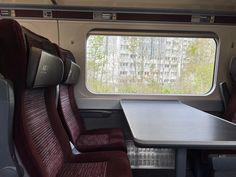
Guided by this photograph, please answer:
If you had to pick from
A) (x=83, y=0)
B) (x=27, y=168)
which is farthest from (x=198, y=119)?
(x=83, y=0)

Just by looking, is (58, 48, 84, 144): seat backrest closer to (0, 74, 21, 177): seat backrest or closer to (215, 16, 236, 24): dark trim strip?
(0, 74, 21, 177): seat backrest

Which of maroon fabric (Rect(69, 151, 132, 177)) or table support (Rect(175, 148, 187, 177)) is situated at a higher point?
table support (Rect(175, 148, 187, 177))

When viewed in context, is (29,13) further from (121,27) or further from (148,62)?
(148,62)

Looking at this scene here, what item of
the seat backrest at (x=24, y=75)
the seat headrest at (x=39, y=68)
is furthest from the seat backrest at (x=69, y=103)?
the seat backrest at (x=24, y=75)

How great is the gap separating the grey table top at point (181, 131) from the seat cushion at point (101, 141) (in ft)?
1.36

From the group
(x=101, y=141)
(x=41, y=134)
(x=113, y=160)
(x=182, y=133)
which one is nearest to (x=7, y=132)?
(x=41, y=134)

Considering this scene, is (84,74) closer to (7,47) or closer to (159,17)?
(159,17)

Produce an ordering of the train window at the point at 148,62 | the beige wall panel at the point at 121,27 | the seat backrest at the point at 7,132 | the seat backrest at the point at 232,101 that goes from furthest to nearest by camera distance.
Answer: the train window at the point at 148,62
the beige wall panel at the point at 121,27
the seat backrest at the point at 232,101
the seat backrest at the point at 7,132

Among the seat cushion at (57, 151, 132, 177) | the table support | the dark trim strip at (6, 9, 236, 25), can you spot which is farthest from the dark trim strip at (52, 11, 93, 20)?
the table support

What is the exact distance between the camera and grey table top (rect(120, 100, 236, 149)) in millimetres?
1182

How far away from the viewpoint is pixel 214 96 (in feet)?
9.91

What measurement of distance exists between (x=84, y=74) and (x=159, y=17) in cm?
104

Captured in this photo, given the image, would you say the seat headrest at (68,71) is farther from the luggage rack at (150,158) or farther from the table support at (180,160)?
Result: the luggage rack at (150,158)

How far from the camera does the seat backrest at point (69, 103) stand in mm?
1986
